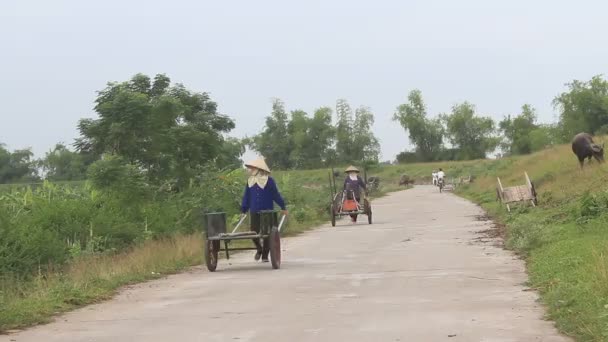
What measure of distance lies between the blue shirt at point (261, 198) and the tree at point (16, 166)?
181 ft

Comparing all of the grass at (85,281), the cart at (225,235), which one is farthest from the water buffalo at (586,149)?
the cart at (225,235)

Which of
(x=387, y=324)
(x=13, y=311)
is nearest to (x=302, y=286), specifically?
(x=387, y=324)

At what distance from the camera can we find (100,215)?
18250 mm

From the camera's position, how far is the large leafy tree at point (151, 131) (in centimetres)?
2098

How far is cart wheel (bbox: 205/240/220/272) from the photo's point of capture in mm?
13252

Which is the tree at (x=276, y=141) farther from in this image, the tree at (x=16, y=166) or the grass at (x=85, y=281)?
the grass at (x=85, y=281)

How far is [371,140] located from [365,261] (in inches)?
3978

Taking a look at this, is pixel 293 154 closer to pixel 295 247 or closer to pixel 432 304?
pixel 295 247

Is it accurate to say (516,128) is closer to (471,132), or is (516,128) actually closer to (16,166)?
(471,132)

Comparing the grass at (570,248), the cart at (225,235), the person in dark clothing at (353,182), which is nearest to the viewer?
the grass at (570,248)

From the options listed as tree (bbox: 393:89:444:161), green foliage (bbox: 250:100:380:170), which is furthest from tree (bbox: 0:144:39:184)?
tree (bbox: 393:89:444:161)

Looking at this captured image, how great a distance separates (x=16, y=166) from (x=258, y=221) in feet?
207

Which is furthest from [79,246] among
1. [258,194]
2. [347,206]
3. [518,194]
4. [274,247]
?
[518,194]

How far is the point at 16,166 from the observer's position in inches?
2813
